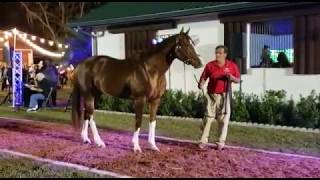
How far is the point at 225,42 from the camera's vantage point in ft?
54.0

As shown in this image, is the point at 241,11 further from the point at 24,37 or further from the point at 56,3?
the point at 56,3

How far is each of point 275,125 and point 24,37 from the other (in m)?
23.0

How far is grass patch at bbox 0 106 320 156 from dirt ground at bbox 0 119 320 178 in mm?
987

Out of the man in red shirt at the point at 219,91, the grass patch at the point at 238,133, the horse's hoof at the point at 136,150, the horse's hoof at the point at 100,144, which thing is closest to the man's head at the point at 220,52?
the man in red shirt at the point at 219,91

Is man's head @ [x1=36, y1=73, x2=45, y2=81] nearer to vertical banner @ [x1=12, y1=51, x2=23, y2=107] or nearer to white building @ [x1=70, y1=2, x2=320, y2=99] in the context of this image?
vertical banner @ [x1=12, y1=51, x2=23, y2=107]

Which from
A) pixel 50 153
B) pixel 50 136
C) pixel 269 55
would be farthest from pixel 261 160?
pixel 269 55

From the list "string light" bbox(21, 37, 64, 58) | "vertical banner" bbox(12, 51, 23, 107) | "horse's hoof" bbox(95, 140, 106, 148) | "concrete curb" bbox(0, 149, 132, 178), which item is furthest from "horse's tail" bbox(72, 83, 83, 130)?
"string light" bbox(21, 37, 64, 58)

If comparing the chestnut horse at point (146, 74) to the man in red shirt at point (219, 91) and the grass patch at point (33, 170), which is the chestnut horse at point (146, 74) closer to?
the man in red shirt at point (219, 91)

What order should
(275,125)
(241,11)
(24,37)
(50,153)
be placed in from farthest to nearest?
(24,37) → (241,11) → (275,125) → (50,153)

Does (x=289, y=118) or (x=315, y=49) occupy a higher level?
(x=315, y=49)

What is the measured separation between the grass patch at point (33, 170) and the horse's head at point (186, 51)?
283 centimetres

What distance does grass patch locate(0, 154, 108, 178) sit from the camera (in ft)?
25.2

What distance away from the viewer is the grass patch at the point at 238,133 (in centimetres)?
1047

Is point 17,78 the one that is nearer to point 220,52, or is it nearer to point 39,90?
point 39,90
